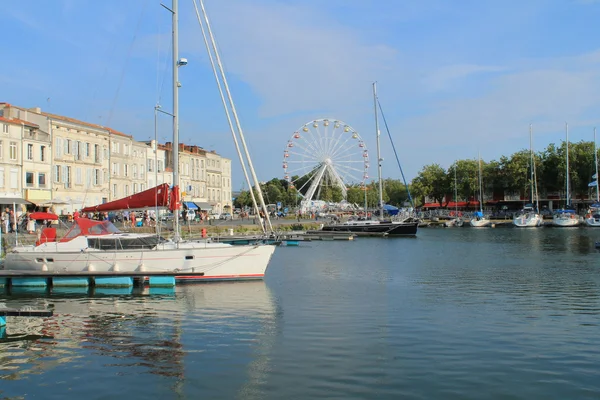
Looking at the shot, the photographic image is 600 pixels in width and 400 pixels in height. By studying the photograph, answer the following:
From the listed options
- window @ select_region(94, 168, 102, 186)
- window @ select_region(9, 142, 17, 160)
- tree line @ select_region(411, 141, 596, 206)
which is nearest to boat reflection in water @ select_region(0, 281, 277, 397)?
window @ select_region(9, 142, 17, 160)

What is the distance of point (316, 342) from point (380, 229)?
5330cm

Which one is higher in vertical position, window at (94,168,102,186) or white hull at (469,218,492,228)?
window at (94,168,102,186)

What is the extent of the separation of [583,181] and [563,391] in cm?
10995

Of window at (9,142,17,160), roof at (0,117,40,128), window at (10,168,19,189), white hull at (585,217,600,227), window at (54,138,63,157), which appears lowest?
white hull at (585,217,600,227)

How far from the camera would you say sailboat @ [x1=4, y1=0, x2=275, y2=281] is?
2570 centimetres

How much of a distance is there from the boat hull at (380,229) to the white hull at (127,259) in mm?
41796

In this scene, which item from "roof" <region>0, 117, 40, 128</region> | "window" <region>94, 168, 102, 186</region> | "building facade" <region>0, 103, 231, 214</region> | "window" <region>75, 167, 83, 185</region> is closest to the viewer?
"roof" <region>0, 117, 40, 128</region>

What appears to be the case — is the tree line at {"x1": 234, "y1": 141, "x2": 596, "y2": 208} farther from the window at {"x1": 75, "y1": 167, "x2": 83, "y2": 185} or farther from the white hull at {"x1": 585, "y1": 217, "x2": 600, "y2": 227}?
the window at {"x1": 75, "y1": 167, "x2": 83, "y2": 185}

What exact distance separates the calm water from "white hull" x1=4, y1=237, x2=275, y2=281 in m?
1.09

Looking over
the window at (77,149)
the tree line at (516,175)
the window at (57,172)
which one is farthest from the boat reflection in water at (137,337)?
the tree line at (516,175)

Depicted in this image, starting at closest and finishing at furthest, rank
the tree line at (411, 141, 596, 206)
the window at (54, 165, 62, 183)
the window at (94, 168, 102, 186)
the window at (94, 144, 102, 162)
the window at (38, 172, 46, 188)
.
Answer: the window at (38, 172, 46, 188), the window at (54, 165, 62, 183), the window at (94, 144, 102, 162), the window at (94, 168, 102, 186), the tree line at (411, 141, 596, 206)

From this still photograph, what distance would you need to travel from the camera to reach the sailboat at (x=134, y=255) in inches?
1012

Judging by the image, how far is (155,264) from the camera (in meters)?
25.8

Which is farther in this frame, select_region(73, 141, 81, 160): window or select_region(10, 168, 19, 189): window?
select_region(73, 141, 81, 160): window
